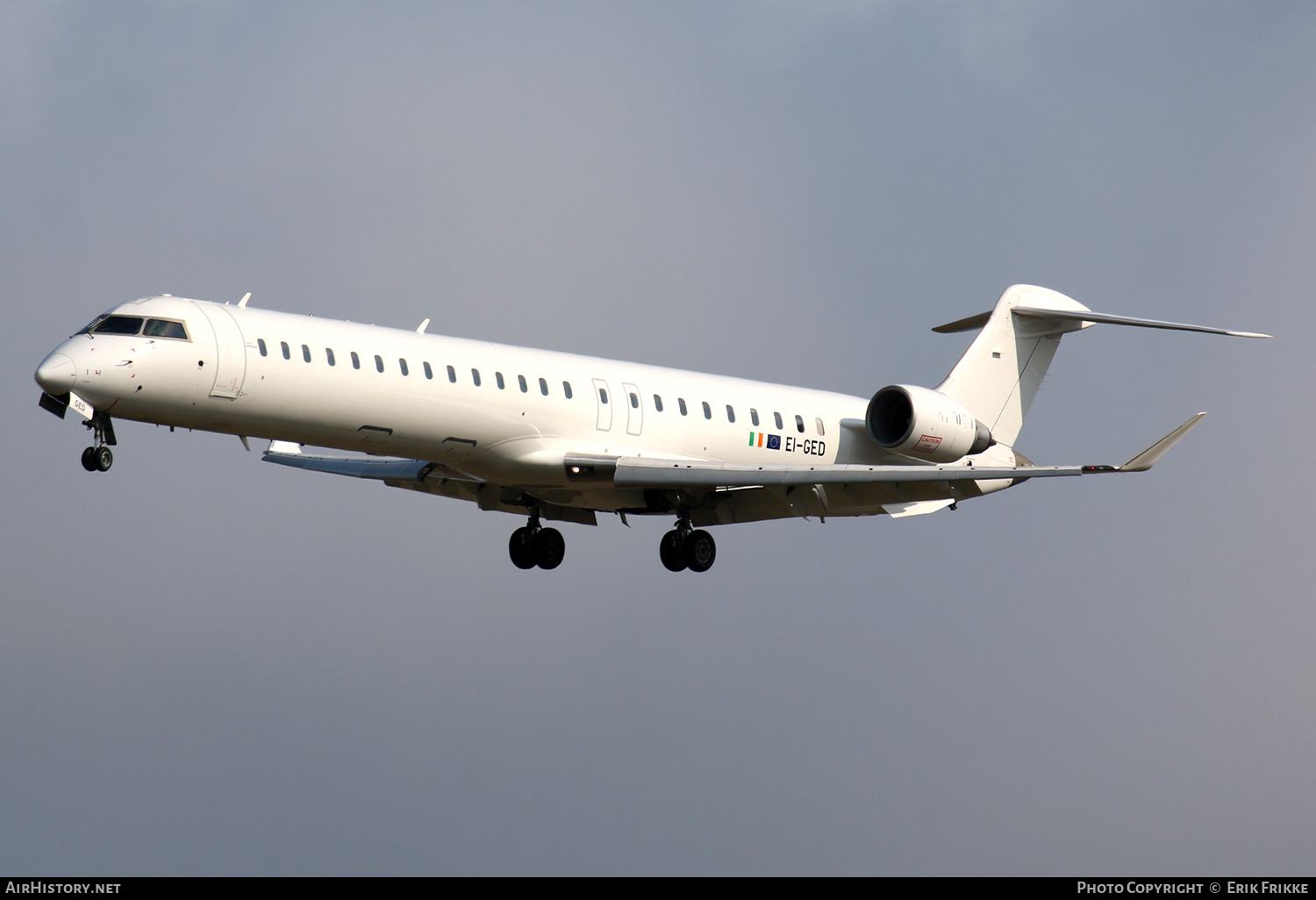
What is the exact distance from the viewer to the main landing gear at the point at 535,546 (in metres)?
27.6

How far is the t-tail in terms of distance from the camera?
2994 centimetres

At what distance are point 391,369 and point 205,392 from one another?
8.59 feet

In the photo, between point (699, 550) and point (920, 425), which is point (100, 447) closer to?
point (699, 550)

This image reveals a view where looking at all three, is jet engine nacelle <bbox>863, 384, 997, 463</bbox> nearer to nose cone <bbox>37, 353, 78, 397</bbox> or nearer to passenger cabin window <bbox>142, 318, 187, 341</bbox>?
passenger cabin window <bbox>142, 318, 187, 341</bbox>

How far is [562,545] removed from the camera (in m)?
27.8

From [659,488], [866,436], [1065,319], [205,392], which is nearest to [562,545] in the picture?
[659,488]

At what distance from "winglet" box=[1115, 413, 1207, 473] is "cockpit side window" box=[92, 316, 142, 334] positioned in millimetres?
13552

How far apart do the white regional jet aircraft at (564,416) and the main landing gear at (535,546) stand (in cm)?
3

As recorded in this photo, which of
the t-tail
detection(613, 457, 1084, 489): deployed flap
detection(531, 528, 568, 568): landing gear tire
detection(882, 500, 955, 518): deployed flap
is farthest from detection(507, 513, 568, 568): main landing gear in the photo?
the t-tail

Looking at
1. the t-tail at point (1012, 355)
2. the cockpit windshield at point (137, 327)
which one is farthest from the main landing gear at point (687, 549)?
the cockpit windshield at point (137, 327)

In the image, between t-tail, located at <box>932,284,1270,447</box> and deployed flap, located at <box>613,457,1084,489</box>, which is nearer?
deployed flap, located at <box>613,457,1084,489</box>

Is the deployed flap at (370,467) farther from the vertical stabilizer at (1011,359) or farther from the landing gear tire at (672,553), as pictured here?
the vertical stabilizer at (1011,359)
